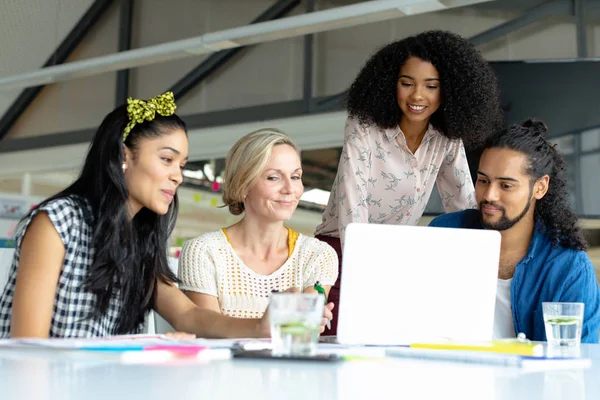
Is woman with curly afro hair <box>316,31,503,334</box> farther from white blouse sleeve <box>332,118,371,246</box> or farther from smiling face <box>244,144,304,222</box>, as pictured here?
smiling face <box>244,144,304,222</box>

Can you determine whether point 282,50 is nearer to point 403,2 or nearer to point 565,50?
point 565,50

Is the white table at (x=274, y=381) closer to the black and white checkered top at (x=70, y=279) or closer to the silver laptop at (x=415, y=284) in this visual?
the silver laptop at (x=415, y=284)

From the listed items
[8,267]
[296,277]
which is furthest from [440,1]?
[8,267]

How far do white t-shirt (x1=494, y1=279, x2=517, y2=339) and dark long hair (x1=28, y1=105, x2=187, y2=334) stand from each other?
87cm

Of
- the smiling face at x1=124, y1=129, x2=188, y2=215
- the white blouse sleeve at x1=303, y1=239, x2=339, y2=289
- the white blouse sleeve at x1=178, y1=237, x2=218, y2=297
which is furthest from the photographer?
the white blouse sleeve at x1=303, y1=239, x2=339, y2=289

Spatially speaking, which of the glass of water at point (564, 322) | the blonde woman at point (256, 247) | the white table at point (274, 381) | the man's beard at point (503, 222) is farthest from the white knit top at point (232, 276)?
the white table at point (274, 381)

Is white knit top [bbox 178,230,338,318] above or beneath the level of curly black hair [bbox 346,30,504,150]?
beneath

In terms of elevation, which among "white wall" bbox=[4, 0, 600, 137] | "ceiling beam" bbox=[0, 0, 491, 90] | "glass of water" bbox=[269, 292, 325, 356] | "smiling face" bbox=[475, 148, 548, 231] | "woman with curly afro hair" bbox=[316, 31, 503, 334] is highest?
"white wall" bbox=[4, 0, 600, 137]

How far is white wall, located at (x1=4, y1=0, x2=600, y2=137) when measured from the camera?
562 centimetres

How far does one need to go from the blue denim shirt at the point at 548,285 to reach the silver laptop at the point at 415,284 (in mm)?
632

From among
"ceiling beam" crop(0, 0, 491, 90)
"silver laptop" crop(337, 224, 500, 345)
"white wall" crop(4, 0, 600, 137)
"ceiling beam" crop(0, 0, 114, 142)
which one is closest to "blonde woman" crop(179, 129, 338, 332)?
"silver laptop" crop(337, 224, 500, 345)

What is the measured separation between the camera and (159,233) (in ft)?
6.19

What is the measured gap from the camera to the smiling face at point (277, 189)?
7.13ft

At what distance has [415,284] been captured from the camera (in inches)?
57.2
